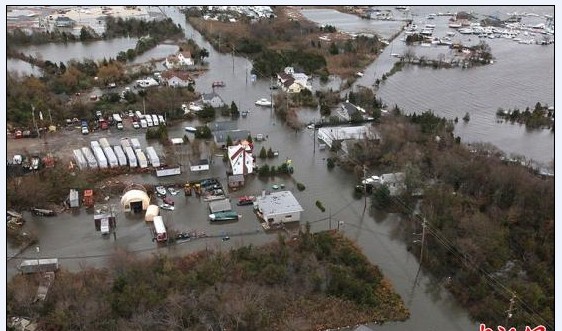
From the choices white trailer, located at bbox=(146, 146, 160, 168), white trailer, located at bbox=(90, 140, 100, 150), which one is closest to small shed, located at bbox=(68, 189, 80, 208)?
white trailer, located at bbox=(146, 146, 160, 168)

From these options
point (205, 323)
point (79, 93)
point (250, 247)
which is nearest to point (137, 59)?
point (79, 93)

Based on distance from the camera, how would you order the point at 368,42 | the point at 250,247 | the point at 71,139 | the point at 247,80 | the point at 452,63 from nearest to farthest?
the point at 250,247 < the point at 71,139 < the point at 247,80 < the point at 452,63 < the point at 368,42

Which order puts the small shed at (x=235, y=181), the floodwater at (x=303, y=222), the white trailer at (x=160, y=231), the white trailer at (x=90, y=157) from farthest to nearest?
the white trailer at (x=90, y=157) < the small shed at (x=235, y=181) < the white trailer at (x=160, y=231) < the floodwater at (x=303, y=222)

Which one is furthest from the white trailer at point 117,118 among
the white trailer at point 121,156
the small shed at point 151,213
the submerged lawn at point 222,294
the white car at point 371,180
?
the white car at point 371,180

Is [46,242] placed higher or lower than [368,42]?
lower

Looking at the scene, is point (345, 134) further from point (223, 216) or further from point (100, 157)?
point (100, 157)

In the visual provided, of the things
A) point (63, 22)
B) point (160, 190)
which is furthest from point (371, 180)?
point (63, 22)

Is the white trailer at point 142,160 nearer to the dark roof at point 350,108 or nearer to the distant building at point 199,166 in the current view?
the distant building at point 199,166

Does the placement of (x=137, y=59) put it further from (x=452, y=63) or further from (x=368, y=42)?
(x=452, y=63)
